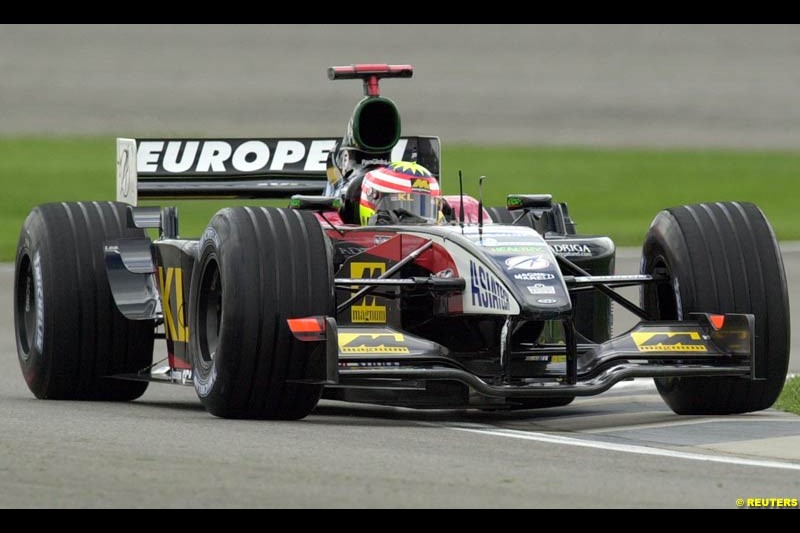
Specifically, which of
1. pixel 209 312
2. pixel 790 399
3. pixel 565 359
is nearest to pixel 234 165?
pixel 209 312

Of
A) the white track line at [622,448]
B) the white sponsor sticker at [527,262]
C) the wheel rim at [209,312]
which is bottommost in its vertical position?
the white track line at [622,448]

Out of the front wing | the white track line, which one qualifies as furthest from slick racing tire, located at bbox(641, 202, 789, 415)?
the white track line

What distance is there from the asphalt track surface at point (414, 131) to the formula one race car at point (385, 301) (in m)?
0.28

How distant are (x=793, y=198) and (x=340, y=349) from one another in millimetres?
26274

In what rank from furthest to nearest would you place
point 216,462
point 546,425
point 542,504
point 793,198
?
point 793,198, point 546,425, point 216,462, point 542,504

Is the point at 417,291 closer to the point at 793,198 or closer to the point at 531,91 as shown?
the point at 793,198

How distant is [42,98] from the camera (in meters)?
44.5

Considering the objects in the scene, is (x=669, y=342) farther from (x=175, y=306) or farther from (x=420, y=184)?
(x=175, y=306)

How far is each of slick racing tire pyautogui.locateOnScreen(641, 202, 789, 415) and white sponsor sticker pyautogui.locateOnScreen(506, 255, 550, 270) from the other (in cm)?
108

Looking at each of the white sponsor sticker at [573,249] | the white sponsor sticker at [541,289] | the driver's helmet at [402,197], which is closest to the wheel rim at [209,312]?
the driver's helmet at [402,197]

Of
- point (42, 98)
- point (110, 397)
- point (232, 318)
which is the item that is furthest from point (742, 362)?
point (42, 98)

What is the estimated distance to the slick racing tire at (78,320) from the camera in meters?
12.3

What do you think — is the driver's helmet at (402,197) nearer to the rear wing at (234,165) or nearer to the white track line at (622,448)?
the white track line at (622,448)

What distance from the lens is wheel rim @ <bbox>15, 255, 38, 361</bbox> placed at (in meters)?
13.1
